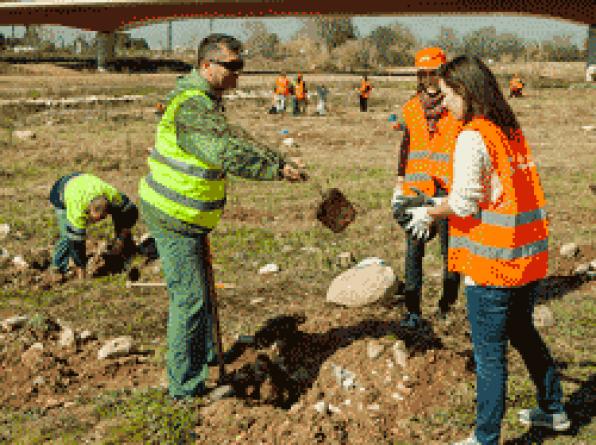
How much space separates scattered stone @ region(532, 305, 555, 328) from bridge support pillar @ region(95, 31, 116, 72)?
135 feet

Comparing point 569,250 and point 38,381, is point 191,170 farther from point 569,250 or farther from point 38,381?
point 569,250

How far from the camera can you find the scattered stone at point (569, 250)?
20.5 feet

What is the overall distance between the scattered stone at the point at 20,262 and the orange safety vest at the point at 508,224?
484 cm

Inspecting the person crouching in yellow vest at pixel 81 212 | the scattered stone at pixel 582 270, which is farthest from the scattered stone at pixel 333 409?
the scattered stone at pixel 582 270

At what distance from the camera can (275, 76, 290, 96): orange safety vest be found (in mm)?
19094

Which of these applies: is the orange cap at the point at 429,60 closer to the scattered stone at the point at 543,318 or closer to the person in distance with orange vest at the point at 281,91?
the scattered stone at the point at 543,318

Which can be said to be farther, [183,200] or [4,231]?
[4,231]

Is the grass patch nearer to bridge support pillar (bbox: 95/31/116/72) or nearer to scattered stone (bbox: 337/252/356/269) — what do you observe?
scattered stone (bbox: 337/252/356/269)

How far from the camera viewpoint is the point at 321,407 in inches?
139

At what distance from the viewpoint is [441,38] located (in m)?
67.1

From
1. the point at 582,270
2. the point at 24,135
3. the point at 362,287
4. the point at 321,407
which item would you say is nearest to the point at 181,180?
the point at 321,407

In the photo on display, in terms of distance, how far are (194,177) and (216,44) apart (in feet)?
2.15

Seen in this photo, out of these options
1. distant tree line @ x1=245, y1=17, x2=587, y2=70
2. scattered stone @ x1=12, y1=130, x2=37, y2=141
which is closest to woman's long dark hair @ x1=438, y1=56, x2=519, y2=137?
scattered stone @ x1=12, y1=130, x2=37, y2=141

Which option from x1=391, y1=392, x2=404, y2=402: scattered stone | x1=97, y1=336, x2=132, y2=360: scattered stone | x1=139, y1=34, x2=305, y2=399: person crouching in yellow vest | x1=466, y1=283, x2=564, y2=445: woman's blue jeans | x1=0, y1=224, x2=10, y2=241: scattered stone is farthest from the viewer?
x1=0, y1=224, x2=10, y2=241: scattered stone
